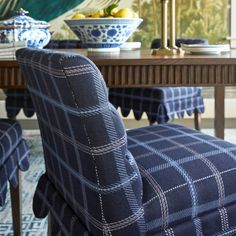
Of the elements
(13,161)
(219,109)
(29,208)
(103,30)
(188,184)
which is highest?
(103,30)

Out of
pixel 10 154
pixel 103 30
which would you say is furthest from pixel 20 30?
pixel 10 154

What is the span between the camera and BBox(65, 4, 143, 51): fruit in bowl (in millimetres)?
1671

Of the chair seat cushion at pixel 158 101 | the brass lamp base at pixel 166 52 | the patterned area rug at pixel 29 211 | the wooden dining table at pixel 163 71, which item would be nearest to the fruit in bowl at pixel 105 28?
the brass lamp base at pixel 166 52

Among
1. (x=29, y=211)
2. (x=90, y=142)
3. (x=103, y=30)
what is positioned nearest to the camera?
(x=90, y=142)

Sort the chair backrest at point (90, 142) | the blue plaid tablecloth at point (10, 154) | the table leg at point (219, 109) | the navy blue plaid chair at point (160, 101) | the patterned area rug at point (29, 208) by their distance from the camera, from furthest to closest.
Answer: the table leg at point (219, 109) < the navy blue plaid chair at point (160, 101) < the patterned area rug at point (29, 208) < the blue plaid tablecloth at point (10, 154) < the chair backrest at point (90, 142)

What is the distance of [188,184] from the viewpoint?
3.58 ft

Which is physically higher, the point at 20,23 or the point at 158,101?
the point at 20,23

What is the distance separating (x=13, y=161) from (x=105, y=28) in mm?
569

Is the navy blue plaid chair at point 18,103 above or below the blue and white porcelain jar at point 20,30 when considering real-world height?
below

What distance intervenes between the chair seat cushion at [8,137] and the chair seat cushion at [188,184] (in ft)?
1.63

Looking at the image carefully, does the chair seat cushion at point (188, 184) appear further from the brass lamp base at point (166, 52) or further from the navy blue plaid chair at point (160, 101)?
the navy blue plaid chair at point (160, 101)

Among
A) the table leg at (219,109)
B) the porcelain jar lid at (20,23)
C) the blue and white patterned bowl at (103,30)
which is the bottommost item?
the table leg at (219,109)

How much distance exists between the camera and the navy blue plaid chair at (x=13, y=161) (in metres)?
1.55

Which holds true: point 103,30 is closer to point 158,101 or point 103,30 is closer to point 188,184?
point 188,184
